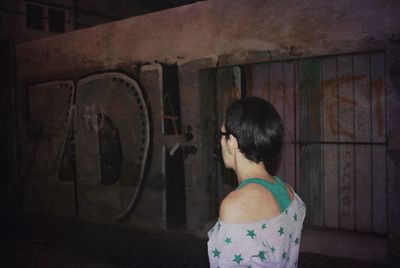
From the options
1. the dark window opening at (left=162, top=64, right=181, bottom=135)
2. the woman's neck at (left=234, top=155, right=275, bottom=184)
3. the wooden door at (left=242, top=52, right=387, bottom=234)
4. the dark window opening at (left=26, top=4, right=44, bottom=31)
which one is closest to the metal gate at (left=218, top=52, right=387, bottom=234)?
the wooden door at (left=242, top=52, right=387, bottom=234)

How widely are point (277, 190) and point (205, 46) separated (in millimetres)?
3879

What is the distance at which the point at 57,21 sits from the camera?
370 inches

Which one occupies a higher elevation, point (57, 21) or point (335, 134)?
point (57, 21)

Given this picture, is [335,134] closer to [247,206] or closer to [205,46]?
[205,46]

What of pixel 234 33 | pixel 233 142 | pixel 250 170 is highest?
pixel 234 33

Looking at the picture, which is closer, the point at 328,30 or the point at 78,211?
the point at 328,30

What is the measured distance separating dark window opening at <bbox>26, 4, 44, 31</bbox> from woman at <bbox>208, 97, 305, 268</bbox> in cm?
838

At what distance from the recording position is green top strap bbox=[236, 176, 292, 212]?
1500mm

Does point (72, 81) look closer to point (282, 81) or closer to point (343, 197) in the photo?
point (282, 81)

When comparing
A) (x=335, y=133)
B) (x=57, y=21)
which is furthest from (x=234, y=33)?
(x=57, y=21)

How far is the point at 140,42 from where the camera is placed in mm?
5793

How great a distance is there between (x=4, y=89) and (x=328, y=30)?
21.2 feet

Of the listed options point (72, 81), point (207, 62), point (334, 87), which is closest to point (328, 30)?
point (334, 87)

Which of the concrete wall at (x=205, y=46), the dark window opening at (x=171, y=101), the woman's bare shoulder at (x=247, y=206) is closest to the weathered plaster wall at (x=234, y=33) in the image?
the concrete wall at (x=205, y=46)
